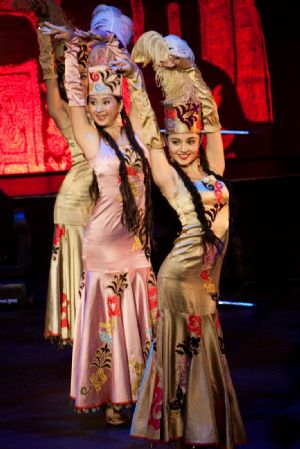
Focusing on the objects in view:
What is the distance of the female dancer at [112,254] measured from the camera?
4699 mm

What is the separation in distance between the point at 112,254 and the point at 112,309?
23 cm

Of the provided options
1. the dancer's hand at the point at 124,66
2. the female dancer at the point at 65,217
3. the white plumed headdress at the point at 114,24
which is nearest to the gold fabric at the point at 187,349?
the dancer's hand at the point at 124,66

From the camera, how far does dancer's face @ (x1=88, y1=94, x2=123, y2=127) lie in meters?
4.71

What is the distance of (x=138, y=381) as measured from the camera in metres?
4.76

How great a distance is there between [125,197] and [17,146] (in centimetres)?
509

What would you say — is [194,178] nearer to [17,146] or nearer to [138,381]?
[138,381]

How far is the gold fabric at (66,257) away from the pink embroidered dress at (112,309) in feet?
2.97

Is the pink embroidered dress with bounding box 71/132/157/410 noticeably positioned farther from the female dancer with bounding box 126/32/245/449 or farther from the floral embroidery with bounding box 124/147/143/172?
the female dancer with bounding box 126/32/245/449

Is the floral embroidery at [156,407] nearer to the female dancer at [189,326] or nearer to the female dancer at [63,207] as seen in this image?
the female dancer at [189,326]

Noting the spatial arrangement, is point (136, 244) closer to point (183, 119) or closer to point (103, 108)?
point (103, 108)

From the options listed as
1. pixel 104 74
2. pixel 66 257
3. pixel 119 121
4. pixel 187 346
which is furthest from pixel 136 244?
pixel 66 257

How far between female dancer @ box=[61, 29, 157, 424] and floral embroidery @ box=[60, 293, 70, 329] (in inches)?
36.6

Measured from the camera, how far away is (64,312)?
19.0 ft

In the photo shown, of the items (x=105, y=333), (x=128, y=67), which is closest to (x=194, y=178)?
(x=128, y=67)
